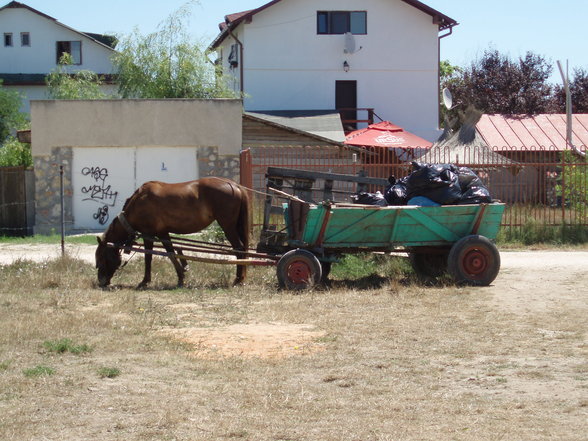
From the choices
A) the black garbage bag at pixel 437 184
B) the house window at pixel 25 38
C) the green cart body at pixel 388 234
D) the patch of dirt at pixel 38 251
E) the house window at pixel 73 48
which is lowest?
the patch of dirt at pixel 38 251

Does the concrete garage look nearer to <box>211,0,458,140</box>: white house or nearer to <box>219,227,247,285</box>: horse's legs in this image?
<box>219,227,247,285</box>: horse's legs

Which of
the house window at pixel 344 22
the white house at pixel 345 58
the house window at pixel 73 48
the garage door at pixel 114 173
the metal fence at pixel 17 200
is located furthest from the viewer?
the house window at pixel 73 48

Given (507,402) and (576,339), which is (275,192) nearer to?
(576,339)

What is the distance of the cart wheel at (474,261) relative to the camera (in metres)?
12.3

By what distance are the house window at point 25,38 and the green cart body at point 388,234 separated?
3956 centimetres

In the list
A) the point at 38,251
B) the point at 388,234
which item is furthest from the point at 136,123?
the point at 388,234

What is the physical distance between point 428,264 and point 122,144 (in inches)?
438

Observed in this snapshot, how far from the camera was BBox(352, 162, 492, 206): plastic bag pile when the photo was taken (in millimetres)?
12562

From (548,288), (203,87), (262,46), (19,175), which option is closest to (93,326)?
(548,288)

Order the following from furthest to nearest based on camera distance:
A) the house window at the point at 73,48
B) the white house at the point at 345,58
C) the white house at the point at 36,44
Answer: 1. the house window at the point at 73,48
2. the white house at the point at 36,44
3. the white house at the point at 345,58

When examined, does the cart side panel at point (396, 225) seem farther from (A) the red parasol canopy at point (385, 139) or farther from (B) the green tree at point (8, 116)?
(B) the green tree at point (8, 116)

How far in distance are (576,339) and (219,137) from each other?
1457cm

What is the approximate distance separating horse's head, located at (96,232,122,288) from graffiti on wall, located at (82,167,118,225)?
9.69m

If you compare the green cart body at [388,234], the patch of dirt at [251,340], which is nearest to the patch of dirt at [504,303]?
the patch of dirt at [251,340]
